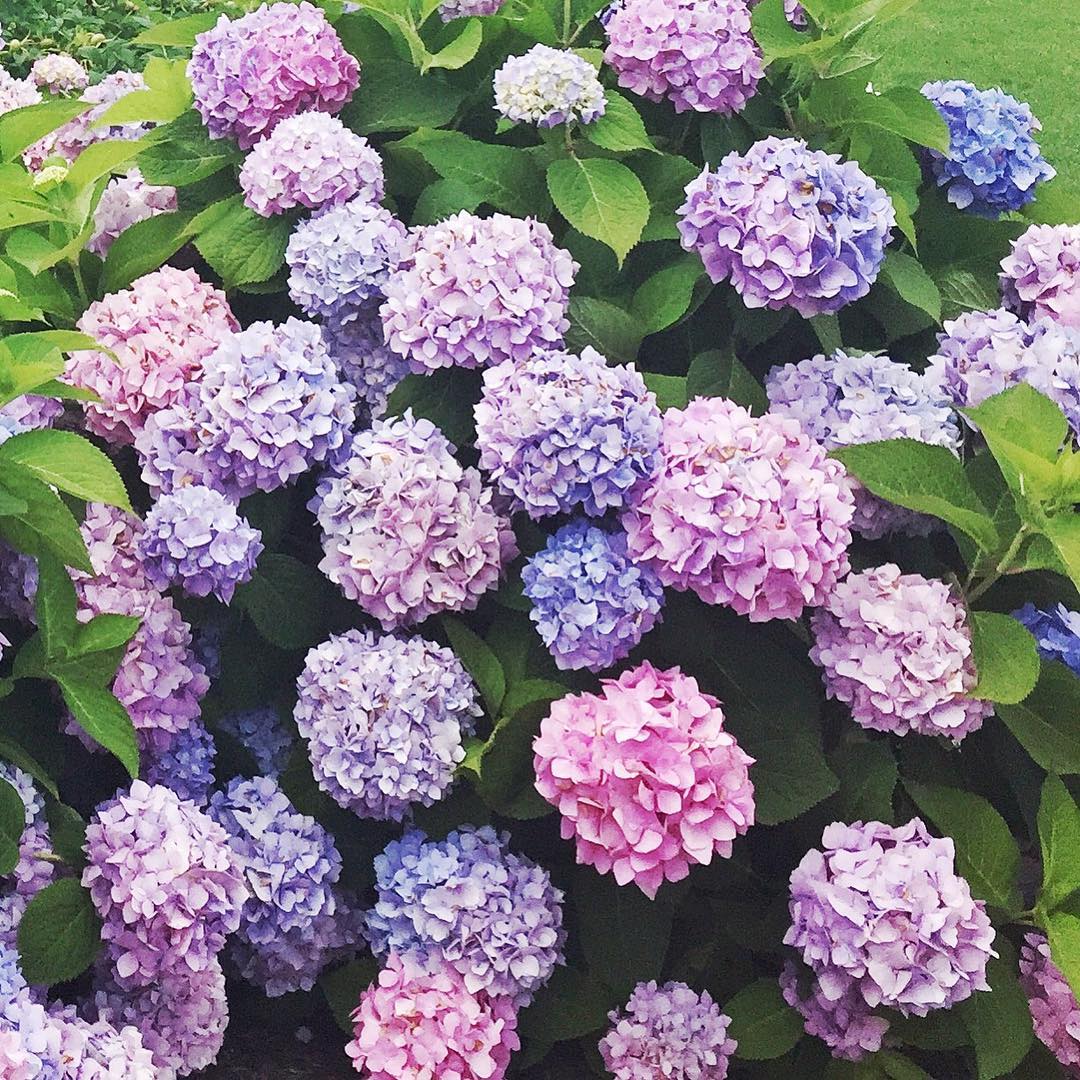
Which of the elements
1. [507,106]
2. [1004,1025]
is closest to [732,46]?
[507,106]

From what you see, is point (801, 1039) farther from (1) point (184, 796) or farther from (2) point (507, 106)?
(2) point (507, 106)

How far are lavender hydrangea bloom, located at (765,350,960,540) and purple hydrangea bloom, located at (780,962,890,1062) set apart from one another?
2.09 feet

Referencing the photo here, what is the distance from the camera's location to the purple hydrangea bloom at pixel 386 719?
1.73 metres

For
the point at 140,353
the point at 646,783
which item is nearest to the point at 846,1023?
the point at 646,783

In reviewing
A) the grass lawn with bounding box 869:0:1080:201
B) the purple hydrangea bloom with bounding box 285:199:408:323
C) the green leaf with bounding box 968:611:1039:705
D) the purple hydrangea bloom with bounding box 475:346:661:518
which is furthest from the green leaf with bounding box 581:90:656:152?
the grass lawn with bounding box 869:0:1080:201

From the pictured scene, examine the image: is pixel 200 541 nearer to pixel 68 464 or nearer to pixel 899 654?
pixel 68 464

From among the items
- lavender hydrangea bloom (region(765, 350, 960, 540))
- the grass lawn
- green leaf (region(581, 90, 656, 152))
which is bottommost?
the grass lawn

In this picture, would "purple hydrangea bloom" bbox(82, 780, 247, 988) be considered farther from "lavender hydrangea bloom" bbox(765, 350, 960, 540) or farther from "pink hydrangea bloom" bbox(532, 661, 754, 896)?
"lavender hydrangea bloom" bbox(765, 350, 960, 540)

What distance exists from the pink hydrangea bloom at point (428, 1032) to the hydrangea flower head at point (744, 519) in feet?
2.03

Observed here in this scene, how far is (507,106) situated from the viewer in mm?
2000

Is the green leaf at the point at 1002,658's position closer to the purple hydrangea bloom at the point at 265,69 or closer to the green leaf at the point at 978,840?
the green leaf at the point at 978,840

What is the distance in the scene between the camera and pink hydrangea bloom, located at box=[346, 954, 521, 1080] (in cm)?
169

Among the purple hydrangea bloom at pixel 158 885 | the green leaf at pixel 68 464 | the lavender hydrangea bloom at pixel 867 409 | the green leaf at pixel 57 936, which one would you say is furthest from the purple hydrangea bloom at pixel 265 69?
the green leaf at pixel 57 936

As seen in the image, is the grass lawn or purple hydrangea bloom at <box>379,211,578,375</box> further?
the grass lawn
